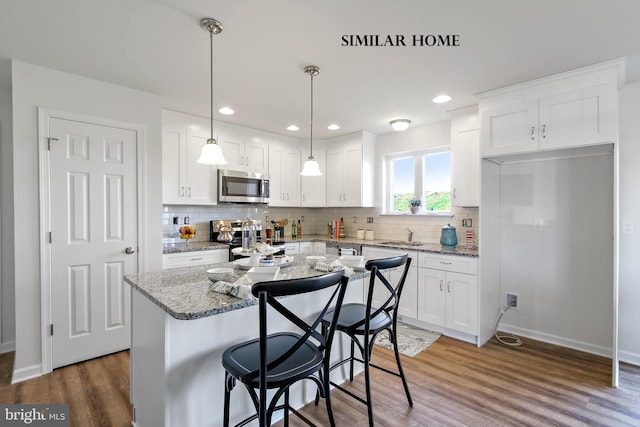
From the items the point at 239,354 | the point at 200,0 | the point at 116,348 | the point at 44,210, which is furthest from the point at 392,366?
the point at 44,210

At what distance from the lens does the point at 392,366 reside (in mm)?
2646

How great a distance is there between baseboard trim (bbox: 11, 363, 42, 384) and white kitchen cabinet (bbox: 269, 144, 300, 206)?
9.32 ft

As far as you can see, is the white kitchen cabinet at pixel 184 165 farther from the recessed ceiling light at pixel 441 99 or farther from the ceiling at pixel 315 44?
the recessed ceiling light at pixel 441 99

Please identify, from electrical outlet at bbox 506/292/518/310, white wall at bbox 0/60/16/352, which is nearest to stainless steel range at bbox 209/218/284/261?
white wall at bbox 0/60/16/352

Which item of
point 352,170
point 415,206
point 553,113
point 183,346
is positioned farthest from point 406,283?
point 183,346

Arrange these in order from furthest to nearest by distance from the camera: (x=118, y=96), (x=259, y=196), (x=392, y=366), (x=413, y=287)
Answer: (x=259, y=196), (x=413, y=287), (x=118, y=96), (x=392, y=366)

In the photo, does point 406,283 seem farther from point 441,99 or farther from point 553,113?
point 553,113

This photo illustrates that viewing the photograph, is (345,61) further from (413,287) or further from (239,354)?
(413,287)

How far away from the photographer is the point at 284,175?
463 cm

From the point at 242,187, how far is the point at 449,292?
271cm

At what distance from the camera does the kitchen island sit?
4.79ft

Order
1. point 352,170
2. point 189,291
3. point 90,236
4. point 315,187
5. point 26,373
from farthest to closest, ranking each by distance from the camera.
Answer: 1. point 315,187
2. point 352,170
3. point 90,236
4. point 26,373
5. point 189,291

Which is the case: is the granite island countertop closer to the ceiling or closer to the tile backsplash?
the ceiling

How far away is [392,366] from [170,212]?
2.99 m
